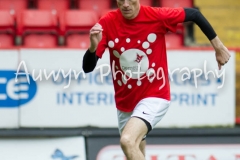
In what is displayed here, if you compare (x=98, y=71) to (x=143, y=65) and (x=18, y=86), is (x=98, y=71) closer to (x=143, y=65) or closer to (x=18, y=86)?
(x=18, y=86)

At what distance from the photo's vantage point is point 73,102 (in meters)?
7.30

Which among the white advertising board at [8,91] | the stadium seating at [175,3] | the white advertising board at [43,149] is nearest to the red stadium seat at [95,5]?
the stadium seating at [175,3]

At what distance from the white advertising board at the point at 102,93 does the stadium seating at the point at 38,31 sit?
3.26 feet

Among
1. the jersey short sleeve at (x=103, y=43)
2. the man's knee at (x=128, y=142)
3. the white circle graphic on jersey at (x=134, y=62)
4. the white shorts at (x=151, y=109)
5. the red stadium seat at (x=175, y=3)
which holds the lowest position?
the man's knee at (x=128, y=142)

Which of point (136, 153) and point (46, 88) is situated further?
point (46, 88)

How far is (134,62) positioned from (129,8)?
0.44m

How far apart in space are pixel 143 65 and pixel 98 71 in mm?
1847

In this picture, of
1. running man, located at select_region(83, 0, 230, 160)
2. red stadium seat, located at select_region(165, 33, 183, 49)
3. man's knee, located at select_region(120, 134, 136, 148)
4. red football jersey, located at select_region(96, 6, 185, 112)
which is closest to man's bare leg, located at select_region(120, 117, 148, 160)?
man's knee, located at select_region(120, 134, 136, 148)

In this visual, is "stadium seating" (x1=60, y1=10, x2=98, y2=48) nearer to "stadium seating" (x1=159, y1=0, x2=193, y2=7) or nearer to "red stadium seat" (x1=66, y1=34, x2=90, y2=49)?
"red stadium seat" (x1=66, y1=34, x2=90, y2=49)

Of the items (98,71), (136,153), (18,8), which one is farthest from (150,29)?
(18,8)

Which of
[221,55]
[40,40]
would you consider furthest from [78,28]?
[221,55]

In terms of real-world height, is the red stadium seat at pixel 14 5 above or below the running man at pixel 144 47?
above

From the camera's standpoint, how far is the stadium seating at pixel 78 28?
826 cm

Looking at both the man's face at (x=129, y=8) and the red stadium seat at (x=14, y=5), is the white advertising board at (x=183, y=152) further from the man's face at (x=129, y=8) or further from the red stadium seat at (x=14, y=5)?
the red stadium seat at (x=14, y=5)
